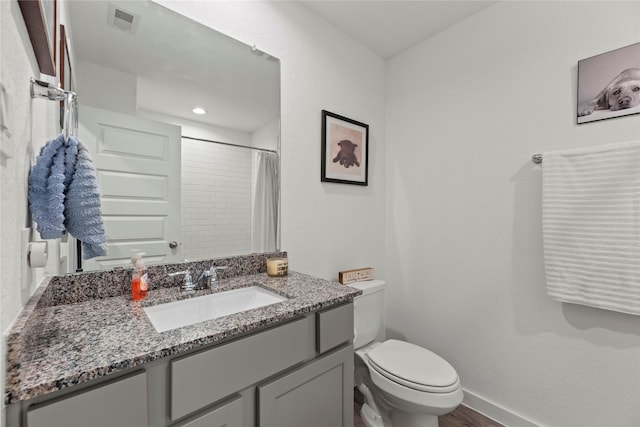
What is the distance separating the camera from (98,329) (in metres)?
0.78

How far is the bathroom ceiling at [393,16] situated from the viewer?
170cm

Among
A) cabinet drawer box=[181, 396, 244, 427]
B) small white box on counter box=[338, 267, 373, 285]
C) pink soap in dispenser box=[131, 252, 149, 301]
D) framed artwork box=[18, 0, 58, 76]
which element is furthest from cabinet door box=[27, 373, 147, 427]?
small white box on counter box=[338, 267, 373, 285]

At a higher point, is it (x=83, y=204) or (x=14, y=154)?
(x=14, y=154)

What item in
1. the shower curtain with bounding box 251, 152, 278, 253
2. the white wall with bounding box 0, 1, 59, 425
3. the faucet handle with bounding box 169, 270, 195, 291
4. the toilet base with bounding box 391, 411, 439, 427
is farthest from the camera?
the shower curtain with bounding box 251, 152, 278, 253

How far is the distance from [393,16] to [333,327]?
1.86 metres

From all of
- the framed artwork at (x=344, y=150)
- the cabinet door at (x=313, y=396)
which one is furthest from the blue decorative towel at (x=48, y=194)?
the framed artwork at (x=344, y=150)

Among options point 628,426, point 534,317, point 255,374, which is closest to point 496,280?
point 534,317

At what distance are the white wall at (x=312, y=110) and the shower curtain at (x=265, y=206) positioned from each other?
0.06m

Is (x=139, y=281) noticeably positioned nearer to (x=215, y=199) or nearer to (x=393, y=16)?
(x=215, y=199)

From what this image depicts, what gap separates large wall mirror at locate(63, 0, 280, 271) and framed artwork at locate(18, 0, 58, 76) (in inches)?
11.4

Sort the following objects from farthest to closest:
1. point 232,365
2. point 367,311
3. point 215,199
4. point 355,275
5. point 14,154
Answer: point 355,275, point 367,311, point 215,199, point 232,365, point 14,154

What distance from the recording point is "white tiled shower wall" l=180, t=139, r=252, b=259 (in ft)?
4.23

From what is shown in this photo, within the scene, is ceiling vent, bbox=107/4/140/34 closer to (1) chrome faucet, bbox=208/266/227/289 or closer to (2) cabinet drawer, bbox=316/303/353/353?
(1) chrome faucet, bbox=208/266/227/289

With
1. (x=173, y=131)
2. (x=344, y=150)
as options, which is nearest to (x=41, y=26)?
(x=173, y=131)
